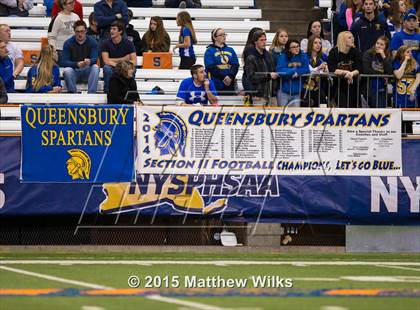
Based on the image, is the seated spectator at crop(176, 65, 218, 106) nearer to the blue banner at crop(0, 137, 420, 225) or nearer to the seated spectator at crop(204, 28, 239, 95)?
the seated spectator at crop(204, 28, 239, 95)

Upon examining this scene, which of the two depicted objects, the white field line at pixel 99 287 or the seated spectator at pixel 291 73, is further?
the seated spectator at pixel 291 73

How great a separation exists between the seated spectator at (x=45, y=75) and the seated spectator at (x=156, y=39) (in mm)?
2470

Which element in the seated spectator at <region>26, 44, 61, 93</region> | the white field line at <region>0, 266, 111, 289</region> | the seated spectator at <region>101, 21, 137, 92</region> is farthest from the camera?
the seated spectator at <region>101, 21, 137, 92</region>

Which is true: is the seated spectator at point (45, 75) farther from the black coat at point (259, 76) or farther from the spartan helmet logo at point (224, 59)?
the black coat at point (259, 76)

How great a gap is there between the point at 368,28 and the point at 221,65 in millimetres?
3100

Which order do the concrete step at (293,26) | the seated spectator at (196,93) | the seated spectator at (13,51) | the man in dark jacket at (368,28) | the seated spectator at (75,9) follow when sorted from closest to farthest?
the seated spectator at (196,93) < the seated spectator at (13,51) < the man in dark jacket at (368,28) < the seated spectator at (75,9) < the concrete step at (293,26)

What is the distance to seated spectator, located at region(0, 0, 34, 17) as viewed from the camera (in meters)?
21.7

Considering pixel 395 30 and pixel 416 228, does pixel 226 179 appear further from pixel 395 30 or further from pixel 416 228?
pixel 395 30

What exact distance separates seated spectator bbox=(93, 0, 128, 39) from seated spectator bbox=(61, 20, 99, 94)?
A: 1.18 meters

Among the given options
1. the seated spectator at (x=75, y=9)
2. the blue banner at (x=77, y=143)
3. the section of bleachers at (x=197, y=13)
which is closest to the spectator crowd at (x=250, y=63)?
the seated spectator at (x=75, y=9)

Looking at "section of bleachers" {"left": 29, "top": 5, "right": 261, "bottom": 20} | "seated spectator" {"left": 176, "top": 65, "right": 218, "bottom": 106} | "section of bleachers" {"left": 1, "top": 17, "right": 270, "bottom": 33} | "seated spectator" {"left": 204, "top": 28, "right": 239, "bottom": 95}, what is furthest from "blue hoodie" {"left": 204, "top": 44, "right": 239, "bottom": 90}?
"section of bleachers" {"left": 29, "top": 5, "right": 261, "bottom": 20}

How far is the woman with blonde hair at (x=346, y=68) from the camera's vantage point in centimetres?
1753

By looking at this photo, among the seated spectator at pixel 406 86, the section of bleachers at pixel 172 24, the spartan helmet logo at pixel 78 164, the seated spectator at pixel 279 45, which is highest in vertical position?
the section of bleachers at pixel 172 24

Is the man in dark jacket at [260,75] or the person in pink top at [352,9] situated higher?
the person in pink top at [352,9]
